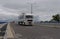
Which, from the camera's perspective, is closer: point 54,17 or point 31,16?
point 31,16

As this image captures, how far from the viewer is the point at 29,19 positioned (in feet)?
185

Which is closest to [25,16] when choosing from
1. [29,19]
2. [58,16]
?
[29,19]

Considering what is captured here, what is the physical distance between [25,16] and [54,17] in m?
92.6

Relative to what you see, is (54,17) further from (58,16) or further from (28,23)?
(28,23)

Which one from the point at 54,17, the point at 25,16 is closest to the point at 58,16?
the point at 54,17

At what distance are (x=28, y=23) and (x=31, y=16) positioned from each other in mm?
2245

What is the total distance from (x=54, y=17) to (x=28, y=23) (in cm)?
9296

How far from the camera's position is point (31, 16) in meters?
56.8

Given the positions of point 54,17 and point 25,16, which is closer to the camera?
point 25,16

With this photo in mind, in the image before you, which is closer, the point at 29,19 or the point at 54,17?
the point at 29,19

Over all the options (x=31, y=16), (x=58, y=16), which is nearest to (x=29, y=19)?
(x=31, y=16)

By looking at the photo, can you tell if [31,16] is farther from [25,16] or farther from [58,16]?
[58,16]

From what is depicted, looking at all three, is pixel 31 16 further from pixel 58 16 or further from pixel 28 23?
pixel 58 16

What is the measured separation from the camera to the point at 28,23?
57.1 meters
